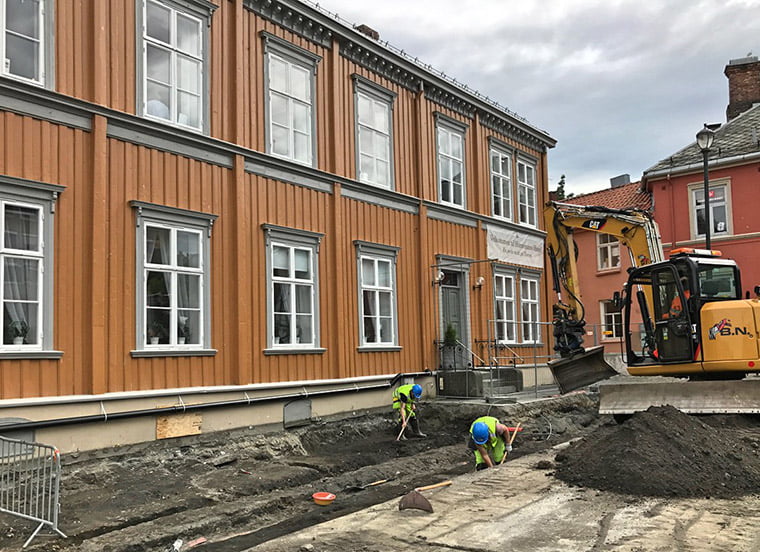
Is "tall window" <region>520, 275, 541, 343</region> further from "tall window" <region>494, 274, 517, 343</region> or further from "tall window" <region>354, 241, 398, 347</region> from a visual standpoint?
"tall window" <region>354, 241, 398, 347</region>

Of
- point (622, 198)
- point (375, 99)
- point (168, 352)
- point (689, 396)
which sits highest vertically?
point (622, 198)

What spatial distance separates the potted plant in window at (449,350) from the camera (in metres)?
17.4

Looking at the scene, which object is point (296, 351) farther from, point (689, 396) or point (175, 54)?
point (689, 396)

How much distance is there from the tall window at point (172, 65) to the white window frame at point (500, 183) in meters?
10.3

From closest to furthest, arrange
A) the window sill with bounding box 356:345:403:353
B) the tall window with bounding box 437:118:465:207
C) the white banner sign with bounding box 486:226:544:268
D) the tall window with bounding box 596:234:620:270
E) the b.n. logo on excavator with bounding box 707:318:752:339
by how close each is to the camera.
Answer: the b.n. logo on excavator with bounding box 707:318:752:339, the window sill with bounding box 356:345:403:353, the tall window with bounding box 437:118:465:207, the white banner sign with bounding box 486:226:544:268, the tall window with bounding box 596:234:620:270

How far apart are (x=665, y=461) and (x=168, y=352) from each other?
7.37 metres

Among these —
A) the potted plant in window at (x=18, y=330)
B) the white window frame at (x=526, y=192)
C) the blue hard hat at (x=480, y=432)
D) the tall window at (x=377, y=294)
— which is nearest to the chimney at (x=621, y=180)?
the white window frame at (x=526, y=192)

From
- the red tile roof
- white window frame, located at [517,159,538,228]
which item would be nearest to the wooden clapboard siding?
white window frame, located at [517,159,538,228]

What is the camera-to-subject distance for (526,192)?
73.8ft

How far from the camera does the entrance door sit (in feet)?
58.6

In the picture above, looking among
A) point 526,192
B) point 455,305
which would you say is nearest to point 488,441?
point 455,305

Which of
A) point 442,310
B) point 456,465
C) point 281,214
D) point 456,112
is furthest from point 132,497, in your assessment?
point 456,112

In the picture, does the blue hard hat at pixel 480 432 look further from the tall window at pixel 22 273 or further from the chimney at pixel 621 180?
the chimney at pixel 621 180

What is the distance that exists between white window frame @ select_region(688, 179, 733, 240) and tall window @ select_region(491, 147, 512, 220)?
10.1 m
